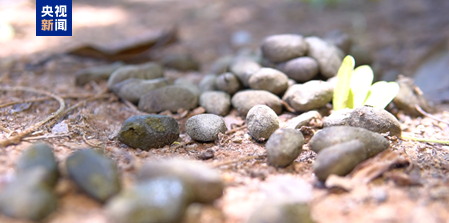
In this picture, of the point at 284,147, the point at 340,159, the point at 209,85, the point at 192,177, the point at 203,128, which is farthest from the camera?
the point at 209,85

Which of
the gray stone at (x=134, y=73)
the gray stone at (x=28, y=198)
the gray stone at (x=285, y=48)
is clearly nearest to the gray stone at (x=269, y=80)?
the gray stone at (x=285, y=48)

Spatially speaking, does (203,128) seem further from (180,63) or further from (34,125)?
(180,63)

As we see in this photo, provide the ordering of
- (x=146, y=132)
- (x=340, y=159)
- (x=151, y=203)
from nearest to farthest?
1. (x=151, y=203)
2. (x=340, y=159)
3. (x=146, y=132)

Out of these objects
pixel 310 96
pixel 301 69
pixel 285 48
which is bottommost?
pixel 310 96

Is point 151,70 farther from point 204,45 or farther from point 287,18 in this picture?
point 287,18

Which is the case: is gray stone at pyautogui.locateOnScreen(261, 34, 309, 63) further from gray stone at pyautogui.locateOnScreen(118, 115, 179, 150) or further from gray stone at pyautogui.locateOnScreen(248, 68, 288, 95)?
gray stone at pyautogui.locateOnScreen(118, 115, 179, 150)

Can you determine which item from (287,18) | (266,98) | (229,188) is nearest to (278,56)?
(266,98)

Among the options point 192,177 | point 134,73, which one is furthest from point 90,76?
point 192,177

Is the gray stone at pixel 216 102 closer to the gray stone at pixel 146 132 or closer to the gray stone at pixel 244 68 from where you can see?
the gray stone at pixel 244 68
